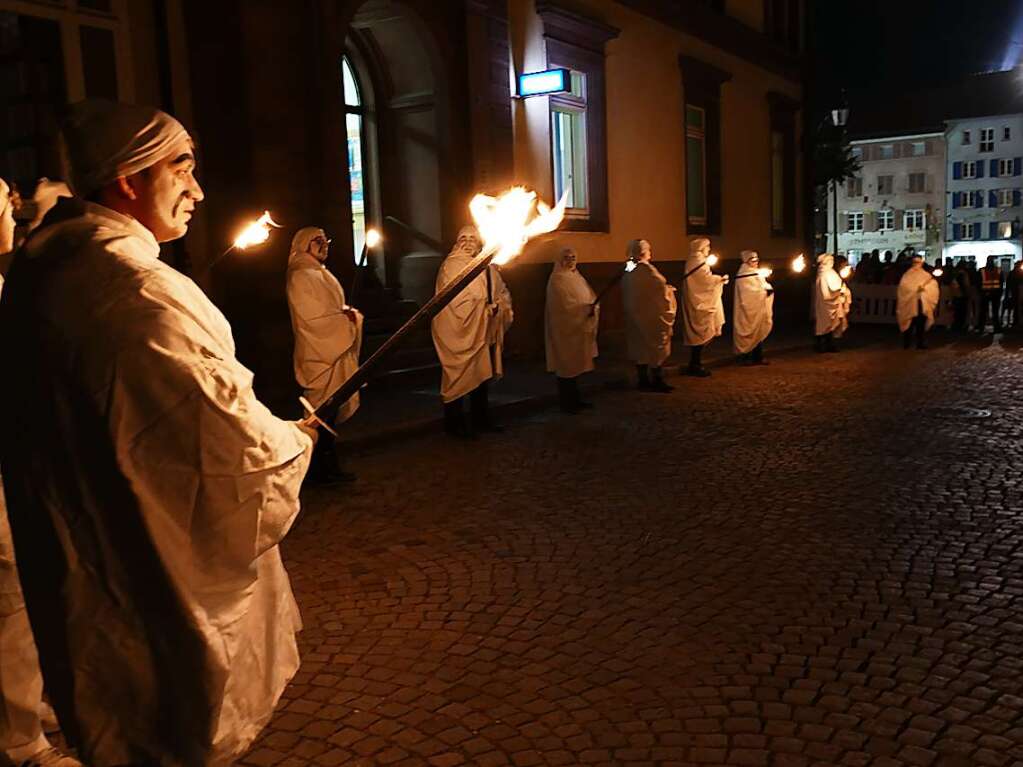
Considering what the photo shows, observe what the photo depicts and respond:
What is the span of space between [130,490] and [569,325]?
9829 mm

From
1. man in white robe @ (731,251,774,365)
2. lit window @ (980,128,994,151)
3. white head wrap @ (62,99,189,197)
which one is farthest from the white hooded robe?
lit window @ (980,128,994,151)

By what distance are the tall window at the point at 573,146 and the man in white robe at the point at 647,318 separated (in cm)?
450

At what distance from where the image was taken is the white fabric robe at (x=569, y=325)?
11539mm

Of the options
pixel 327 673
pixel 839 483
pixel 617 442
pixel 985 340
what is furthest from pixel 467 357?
pixel 985 340

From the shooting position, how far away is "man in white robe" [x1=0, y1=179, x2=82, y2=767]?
122 inches

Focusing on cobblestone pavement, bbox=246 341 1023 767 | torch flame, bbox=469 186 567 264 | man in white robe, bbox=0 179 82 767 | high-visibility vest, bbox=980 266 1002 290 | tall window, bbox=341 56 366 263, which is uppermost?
tall window, bbox=341 56 366 263

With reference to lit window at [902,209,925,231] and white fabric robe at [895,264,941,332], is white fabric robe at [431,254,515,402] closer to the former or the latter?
white fabric robe at [895,264,941,332]

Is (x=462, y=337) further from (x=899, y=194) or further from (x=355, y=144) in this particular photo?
(x=899, y=194)

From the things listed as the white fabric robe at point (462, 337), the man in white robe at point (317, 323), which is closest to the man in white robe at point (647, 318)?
the white fabric robe at point (462, 337)

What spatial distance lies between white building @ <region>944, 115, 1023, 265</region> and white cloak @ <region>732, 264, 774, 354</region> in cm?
6178

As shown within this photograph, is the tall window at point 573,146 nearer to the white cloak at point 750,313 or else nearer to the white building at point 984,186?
the white cloak at point 750,313

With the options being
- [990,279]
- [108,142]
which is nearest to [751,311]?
[990,279]

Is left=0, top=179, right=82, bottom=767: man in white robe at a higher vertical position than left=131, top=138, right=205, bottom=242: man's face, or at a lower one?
lower

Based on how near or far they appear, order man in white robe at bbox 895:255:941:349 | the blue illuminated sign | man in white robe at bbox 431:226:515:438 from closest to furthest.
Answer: man in white robe at bbox 431:226:515:438 → the blue illuminated sign → man in white robe at bbox 895:255:941:349
